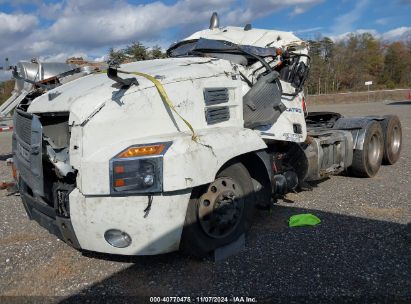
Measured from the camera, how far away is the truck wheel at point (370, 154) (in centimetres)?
741

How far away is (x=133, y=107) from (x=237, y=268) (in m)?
1.76

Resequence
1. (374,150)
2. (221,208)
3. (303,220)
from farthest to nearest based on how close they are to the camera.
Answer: (374,150) → (303,220) → (221,208)

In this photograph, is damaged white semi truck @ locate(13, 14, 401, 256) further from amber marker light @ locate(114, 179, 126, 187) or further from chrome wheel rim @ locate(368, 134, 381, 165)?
chrome wheel rim @ locate(368, 134, 381, 165)

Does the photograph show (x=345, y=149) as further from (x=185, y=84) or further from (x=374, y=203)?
(x=185, y=84)

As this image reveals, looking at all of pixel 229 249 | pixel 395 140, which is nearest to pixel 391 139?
pixel 395 140

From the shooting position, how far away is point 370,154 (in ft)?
25.6

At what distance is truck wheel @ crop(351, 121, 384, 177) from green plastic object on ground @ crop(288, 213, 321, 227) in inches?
98.0

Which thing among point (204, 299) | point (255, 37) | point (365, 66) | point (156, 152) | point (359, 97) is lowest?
point (204, 299)

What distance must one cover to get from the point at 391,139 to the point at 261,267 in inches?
222

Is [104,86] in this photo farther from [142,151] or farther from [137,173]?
[137,173]

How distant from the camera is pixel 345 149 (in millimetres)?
7172

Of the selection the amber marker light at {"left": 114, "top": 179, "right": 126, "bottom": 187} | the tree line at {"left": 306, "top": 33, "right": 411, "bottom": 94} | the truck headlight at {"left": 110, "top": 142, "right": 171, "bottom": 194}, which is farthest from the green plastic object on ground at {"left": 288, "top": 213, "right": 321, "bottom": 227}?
the tree line at {"left": 306, "top": 33, "right": 411, "bottom": 94}

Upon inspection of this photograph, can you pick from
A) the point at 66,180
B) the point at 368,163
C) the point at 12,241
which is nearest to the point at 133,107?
the point at 66,180

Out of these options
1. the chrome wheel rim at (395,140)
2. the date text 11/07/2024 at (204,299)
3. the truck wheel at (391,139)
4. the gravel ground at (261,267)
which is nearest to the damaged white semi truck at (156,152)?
the gravel ground at (261,267)
